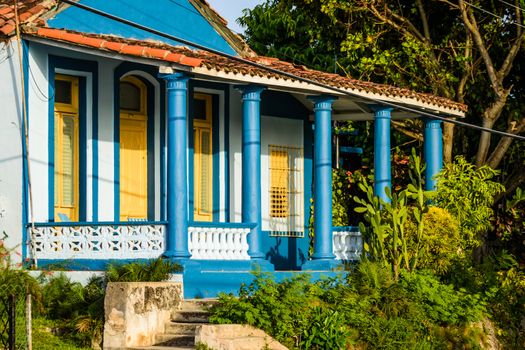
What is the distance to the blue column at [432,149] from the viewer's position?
2270cm

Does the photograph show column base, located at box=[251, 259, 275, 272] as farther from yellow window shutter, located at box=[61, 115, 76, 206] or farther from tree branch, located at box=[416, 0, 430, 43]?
tree branch, located at box=[416, 0, 430, 43]

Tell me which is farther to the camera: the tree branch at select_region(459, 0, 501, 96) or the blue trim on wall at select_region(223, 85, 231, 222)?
the tree branch at select_region(459, 0, 501, 96)

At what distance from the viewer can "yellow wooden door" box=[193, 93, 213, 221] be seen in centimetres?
2123

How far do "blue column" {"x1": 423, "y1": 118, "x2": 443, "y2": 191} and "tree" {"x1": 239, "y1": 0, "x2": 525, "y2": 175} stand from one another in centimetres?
318

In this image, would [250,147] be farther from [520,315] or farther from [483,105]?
[483,105]

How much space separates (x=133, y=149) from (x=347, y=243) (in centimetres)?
405

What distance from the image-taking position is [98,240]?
17.9 m

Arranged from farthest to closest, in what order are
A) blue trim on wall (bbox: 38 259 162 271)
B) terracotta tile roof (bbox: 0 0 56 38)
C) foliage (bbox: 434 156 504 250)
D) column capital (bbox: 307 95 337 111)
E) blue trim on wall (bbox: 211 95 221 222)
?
blue trim on wall (bbox: 211 95 221 222) < foliage (bbox: 434 156 504 250) < column capital (bbox: 307 95 337 111) < terracotta tile roof (bbox: 0 0 56 38) < blue trim on wall (bbox: 38 259 162 271)

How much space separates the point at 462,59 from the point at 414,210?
694 centimetres

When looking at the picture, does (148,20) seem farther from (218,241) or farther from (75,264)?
(75,264)

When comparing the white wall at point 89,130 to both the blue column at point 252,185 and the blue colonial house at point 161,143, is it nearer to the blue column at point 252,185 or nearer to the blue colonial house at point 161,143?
the blue colonial house at point 161,143

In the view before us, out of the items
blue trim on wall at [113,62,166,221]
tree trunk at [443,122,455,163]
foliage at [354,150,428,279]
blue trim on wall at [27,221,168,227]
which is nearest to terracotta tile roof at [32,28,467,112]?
blue trim on wall at [113,62,166,221]

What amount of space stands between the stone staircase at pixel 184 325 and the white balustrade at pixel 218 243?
125cm

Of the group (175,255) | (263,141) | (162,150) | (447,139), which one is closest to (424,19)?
(447,139)
